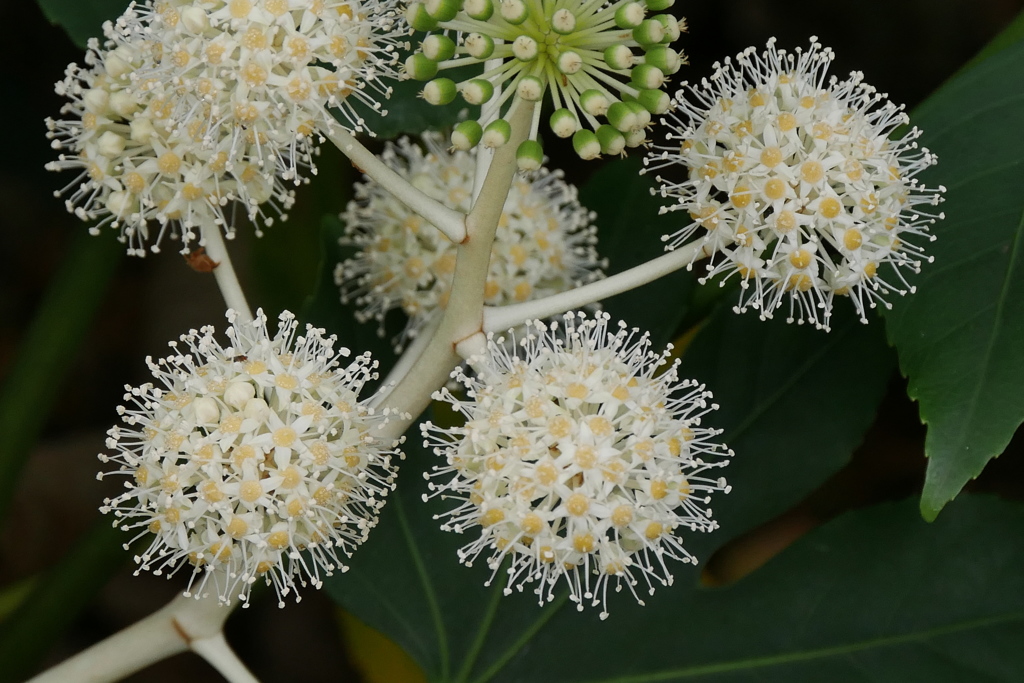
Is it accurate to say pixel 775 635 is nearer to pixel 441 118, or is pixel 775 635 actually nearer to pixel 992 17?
pixel 441 118

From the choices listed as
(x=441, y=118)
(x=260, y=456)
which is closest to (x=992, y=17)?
(x=441, y=118)

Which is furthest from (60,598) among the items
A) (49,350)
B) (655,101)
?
(655,101)

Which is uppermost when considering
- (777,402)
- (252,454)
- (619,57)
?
(619,57)

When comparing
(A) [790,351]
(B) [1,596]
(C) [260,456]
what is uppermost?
(B) [1,596]

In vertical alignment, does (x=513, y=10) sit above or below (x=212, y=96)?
below

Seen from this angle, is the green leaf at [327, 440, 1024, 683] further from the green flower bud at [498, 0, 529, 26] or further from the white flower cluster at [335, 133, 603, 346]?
the green flower bud at [498, 0, 529, 26]

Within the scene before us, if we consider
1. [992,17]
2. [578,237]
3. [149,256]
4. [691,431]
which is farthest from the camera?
[149,256]

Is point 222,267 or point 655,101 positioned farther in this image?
point 222,267

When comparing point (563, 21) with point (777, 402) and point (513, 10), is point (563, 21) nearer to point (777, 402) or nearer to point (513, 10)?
point (513, 10)
